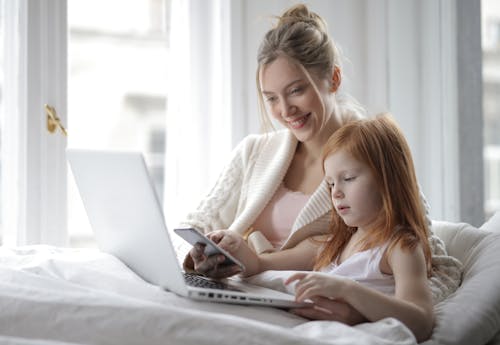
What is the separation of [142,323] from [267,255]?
2.26 feet

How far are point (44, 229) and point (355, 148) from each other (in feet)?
4.19

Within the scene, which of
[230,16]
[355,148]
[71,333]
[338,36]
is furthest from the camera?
[338,36]

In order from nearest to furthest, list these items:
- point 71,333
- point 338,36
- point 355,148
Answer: point 71,333
point 355,148
point 338,36

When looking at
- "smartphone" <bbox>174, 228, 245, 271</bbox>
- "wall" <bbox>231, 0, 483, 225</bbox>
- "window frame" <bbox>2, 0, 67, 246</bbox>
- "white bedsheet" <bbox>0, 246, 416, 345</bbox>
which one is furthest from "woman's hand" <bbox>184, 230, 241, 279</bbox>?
"wall" <bbox>231, 0, 483, 225</bbox>

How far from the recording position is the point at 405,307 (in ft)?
3.49

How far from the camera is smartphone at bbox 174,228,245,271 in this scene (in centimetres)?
124

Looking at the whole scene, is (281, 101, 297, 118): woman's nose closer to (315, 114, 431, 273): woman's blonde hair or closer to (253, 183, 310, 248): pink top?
(253, 183, 310, 248): pink top

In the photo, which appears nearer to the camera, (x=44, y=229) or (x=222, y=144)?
(x=44, y=229)

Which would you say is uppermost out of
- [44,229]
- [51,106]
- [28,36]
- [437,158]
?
[28,36]

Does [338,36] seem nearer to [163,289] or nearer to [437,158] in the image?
[437,158]

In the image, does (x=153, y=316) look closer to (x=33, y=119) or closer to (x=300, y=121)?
(x=300, y=121)

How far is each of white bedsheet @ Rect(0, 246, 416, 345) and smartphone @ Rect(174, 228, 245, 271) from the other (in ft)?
0.51

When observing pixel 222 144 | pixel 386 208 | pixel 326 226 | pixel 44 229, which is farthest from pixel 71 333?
pixel 222 144

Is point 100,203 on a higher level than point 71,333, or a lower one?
higher
